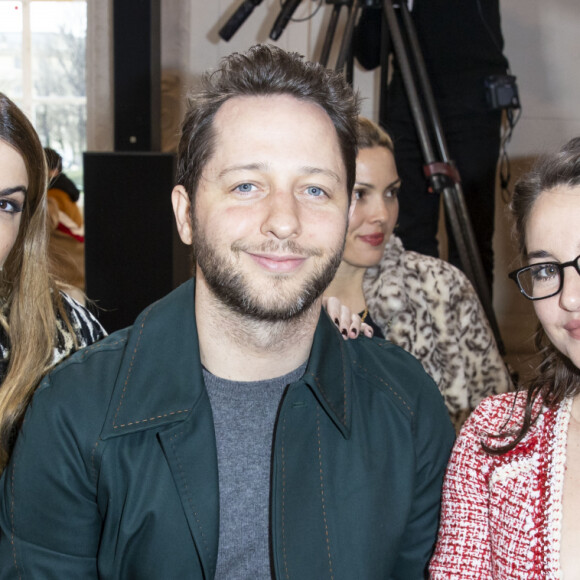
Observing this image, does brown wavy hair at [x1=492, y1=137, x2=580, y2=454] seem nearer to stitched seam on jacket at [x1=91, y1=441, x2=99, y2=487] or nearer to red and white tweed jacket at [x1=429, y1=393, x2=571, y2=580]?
red and white tweed jacket at [x1=429, y1=393, x2=571, y2=580]

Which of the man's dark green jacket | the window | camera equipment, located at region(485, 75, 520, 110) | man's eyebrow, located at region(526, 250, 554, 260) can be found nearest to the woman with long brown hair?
the man's dark green jacket

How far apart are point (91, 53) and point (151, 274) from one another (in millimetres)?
1714

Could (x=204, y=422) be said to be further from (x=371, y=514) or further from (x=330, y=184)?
(x=330, y=184)

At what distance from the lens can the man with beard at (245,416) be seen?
97cm

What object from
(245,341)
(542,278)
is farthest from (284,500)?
(542,278)

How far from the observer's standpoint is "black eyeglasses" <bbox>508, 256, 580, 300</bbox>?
916mm

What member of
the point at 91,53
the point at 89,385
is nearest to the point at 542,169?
the point at 89,385

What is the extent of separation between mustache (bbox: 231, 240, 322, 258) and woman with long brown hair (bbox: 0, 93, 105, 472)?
0.43 metres

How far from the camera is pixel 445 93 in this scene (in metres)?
2.24

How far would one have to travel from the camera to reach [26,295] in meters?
1.33

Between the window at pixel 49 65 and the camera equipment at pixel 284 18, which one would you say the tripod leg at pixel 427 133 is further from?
the window at pixel 49 65

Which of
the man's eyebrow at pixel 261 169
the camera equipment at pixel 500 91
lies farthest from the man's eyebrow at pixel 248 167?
the camera equipment at pixel 500 91

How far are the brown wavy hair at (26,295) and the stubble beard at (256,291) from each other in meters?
0.39

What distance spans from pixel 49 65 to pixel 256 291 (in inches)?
118
